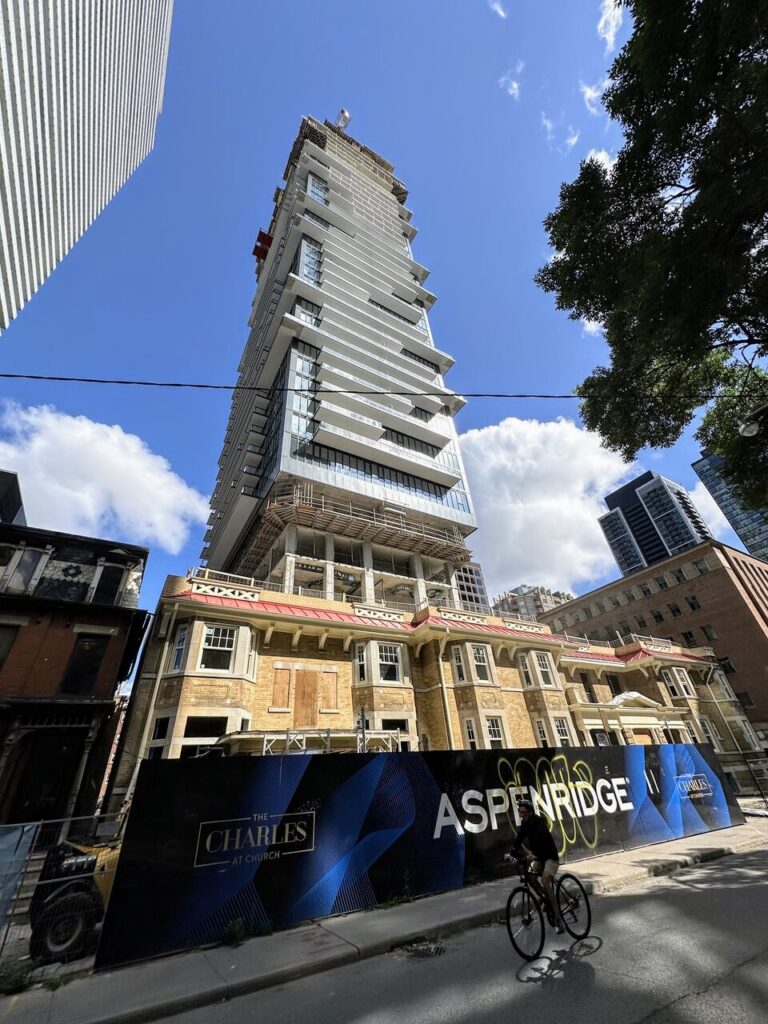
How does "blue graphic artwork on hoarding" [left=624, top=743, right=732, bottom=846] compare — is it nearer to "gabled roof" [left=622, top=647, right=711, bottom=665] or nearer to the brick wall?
"gabled roof" [left=622, top=647, right=711, bottom=665]

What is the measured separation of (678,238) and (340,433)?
30.5 metres

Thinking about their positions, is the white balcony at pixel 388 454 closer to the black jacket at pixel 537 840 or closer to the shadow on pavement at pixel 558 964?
the black jacket at pixel 537 840

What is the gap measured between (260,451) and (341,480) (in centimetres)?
1185

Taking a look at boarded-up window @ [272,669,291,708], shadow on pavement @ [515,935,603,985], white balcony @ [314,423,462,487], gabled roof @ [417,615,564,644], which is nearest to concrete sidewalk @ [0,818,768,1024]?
shadow on pavement @ [515,935,603,985]

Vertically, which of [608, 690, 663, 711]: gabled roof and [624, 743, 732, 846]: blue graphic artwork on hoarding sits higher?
[608, 690, 663, 711]: gabled roof

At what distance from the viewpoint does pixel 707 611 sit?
43.3m

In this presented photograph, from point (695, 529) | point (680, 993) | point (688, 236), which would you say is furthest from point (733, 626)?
point (695, 529)

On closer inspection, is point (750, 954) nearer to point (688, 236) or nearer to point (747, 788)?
point (688, 236)

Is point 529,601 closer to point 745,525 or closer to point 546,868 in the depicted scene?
point 745,525

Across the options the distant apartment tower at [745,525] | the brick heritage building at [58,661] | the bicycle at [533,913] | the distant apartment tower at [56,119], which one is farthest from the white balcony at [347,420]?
the distant apartment tower at [745,525]

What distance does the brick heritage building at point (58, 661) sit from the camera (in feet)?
47.2

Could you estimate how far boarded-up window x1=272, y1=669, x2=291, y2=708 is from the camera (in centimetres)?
1786

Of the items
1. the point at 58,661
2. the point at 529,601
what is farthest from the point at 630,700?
the point at 529,601

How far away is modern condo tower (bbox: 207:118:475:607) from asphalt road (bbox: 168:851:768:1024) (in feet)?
78.8
